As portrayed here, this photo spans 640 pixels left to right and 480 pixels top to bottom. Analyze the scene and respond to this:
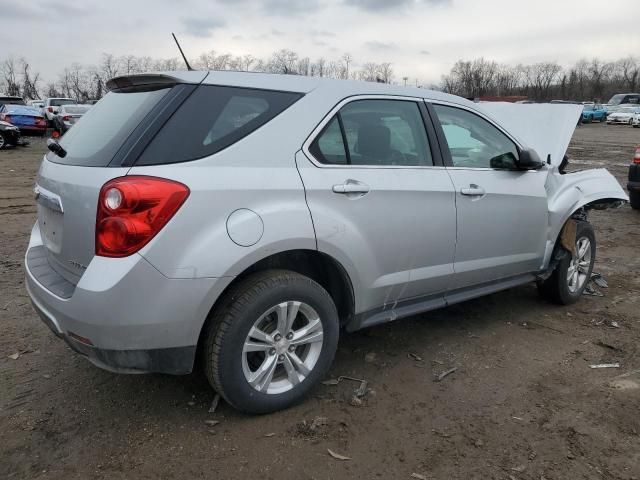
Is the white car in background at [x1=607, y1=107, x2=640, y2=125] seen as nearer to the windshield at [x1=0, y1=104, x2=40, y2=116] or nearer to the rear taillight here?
the windshield at [x1=0, y1=104, x2=40, y2=116]

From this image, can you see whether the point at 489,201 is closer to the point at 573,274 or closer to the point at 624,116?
the point at 573,274

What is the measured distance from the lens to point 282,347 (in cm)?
290

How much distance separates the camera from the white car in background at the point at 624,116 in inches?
1531

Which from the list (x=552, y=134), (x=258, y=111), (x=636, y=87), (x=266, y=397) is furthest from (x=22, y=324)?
(x=636, y=87)

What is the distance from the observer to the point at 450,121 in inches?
149

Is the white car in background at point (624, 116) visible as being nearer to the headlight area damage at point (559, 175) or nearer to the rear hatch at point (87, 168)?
the headlight area damage at point (559, 175)

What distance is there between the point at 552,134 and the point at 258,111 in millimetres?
3630

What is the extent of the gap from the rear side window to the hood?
291 cm

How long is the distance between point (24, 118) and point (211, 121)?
25.0m

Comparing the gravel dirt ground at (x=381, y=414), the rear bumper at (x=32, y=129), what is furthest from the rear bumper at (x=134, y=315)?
the rear bumper at (x=32, y=129)

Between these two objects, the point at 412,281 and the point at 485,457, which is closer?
the point at 485,457

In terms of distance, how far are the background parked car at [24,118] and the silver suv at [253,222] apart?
23927 millimetres

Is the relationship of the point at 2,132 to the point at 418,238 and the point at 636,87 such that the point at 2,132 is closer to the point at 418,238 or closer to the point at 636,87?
the point at 418,238

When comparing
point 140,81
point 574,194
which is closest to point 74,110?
point 140,81
